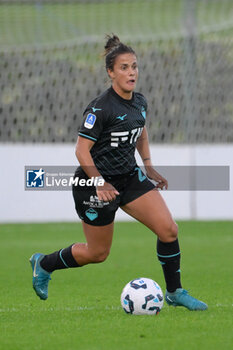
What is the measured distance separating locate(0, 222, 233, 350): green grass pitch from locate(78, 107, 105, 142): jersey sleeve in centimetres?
139

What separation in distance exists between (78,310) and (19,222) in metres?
11.1

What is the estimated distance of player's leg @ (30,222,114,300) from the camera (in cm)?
686

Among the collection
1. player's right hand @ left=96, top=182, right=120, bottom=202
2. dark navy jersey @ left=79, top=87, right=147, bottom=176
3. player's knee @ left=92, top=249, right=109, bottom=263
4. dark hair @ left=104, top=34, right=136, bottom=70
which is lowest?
player's knee @ left=92, top=249, right=109, bottom=263

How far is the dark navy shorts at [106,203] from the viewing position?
6742 mm

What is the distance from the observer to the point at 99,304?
7398 millimetres

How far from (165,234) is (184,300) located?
539mm

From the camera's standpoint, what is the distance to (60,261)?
7141mm

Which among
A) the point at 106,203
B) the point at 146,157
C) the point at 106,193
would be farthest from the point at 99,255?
the point at 146,157

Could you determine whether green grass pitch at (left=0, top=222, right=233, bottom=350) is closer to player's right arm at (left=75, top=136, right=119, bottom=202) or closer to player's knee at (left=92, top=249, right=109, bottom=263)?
player's knee at (left=92, top=249, right=109, bottom=263)

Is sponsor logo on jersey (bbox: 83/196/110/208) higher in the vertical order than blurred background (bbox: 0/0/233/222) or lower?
higher

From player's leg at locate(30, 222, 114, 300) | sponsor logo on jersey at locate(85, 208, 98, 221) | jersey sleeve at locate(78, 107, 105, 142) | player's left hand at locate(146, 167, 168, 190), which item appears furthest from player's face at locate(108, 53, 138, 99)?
player's leg at locate(30, 222, 114, 300)

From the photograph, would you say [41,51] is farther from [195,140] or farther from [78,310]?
[78,310]

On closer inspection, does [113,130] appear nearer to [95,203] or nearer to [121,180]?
[121,180]

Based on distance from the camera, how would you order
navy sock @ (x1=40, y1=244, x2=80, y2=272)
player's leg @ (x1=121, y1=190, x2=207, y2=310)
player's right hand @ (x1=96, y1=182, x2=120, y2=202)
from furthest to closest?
navy sock @ (x1=40, y1=244, x2=80, y2=272) → player's leg @ (x1=121, y1=190, x2=207, y2=310) → player's right hand @ (x1=96, y1=182, x2=120, y2=202)
